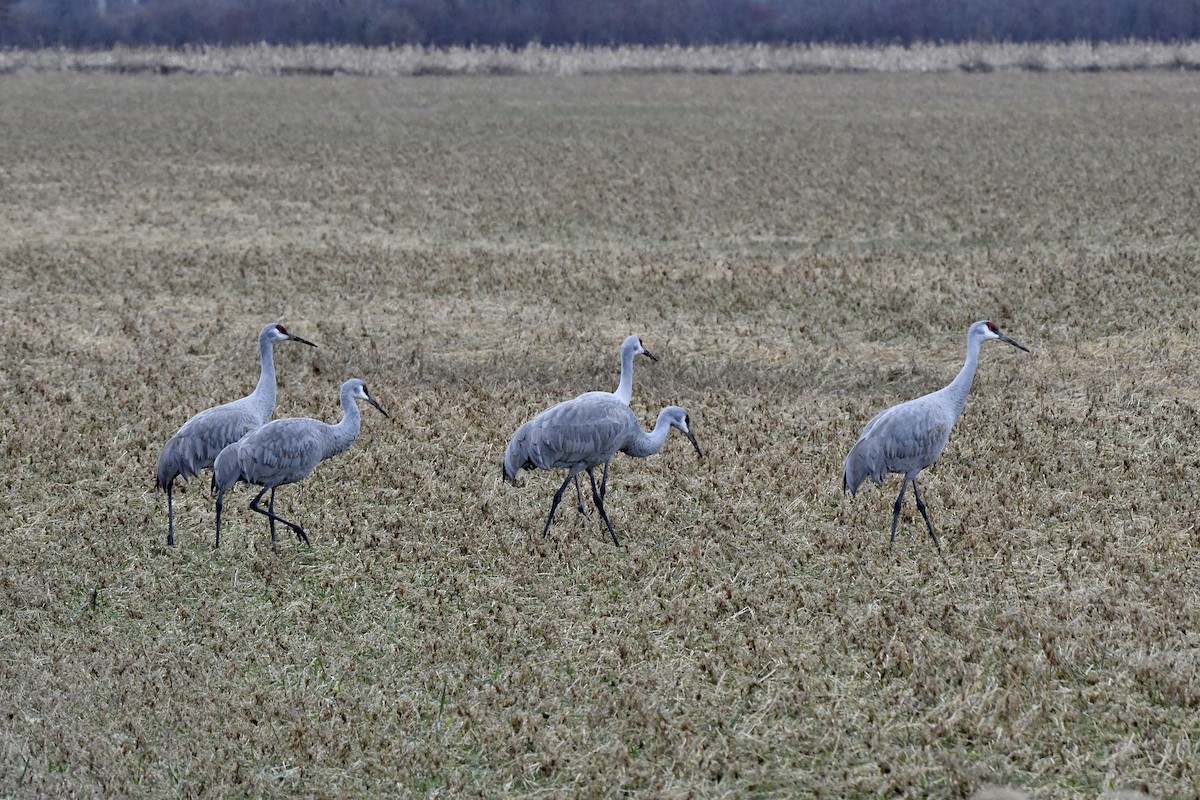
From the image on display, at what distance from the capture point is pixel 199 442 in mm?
7641

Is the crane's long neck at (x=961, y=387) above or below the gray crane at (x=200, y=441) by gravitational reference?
above

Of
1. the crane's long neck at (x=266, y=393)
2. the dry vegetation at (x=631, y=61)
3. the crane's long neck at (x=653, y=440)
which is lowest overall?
the crane's long neck at (x=653, y=440)

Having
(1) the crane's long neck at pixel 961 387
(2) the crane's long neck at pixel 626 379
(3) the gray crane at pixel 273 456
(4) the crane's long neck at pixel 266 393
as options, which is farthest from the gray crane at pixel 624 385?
(4) the crane's long neck at pixel 266 393

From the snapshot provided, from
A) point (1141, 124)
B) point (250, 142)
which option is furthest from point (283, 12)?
point (1141, 124)

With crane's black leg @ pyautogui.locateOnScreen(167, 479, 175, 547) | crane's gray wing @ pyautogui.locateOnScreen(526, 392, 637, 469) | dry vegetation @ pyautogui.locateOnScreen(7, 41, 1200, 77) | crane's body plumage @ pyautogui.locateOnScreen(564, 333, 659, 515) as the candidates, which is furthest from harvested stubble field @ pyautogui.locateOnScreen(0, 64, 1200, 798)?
dry vegetation @ pyautogui.locateOnScreen(7, 41, 1200, 77)

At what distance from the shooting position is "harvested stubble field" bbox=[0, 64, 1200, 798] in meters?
5.49

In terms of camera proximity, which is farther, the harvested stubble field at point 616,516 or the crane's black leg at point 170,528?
the crane's black leg at point 170,528

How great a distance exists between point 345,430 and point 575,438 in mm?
1273

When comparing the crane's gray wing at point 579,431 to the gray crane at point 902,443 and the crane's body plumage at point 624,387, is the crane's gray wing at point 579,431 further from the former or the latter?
the gray crane at point 902,443

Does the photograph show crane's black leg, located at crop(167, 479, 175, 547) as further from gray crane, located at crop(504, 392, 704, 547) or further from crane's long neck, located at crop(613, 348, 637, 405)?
crane's long neck, located at crop(613, 348, 637, 405)

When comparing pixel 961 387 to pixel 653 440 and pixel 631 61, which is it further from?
pixel 631 61

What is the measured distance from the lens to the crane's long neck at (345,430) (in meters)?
7.61

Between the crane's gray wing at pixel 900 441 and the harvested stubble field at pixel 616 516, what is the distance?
0.43 metres

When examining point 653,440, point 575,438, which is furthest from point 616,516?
point 575,438
